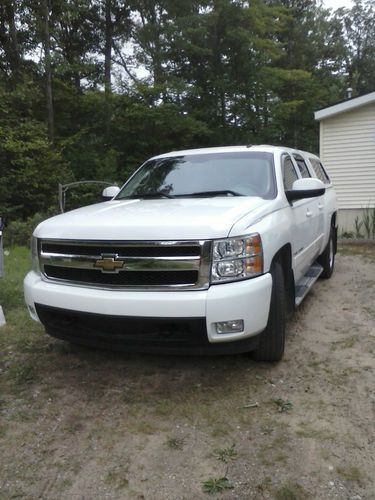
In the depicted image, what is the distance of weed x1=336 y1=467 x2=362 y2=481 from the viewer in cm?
234

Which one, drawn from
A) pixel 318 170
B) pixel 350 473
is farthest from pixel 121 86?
A: pixel 350 473

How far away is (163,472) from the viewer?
2.43 metres

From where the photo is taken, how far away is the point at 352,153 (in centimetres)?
1255

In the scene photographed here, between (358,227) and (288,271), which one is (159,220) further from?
(358,227)

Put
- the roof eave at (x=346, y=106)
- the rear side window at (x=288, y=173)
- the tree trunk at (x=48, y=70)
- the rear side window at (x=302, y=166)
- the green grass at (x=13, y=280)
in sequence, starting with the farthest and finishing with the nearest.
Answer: the tree trunk at (x=48, y=70) → the roof eave at (x=346, y=106) → the green grass at (x=13, y=280) → the rear side window at (x=302, y=166) → the rear side window at (x=288, y=173)

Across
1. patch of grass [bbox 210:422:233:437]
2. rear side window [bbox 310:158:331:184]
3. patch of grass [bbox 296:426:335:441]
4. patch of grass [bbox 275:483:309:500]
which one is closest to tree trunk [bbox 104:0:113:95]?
rear side window [bbox 310:158:331:184]

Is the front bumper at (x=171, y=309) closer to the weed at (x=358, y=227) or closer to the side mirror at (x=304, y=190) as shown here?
the side mirror at (x=304, y=190)

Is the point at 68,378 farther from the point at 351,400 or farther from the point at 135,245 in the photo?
the point at 351,400

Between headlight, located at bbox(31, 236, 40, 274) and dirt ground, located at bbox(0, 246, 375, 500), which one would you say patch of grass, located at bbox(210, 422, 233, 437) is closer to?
dirt ground, located at bbox(0, 246, 375, 500)

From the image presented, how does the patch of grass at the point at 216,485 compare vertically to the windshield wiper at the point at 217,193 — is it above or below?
below

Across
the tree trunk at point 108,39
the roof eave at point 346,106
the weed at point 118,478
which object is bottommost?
the weed at point 118,478

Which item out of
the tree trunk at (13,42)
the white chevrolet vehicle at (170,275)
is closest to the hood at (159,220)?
the white chevrolet vehicle at (170,275)

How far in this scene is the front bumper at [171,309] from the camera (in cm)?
287

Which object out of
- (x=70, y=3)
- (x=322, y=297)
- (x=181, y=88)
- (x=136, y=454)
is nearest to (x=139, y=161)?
(x=181, y=88)
